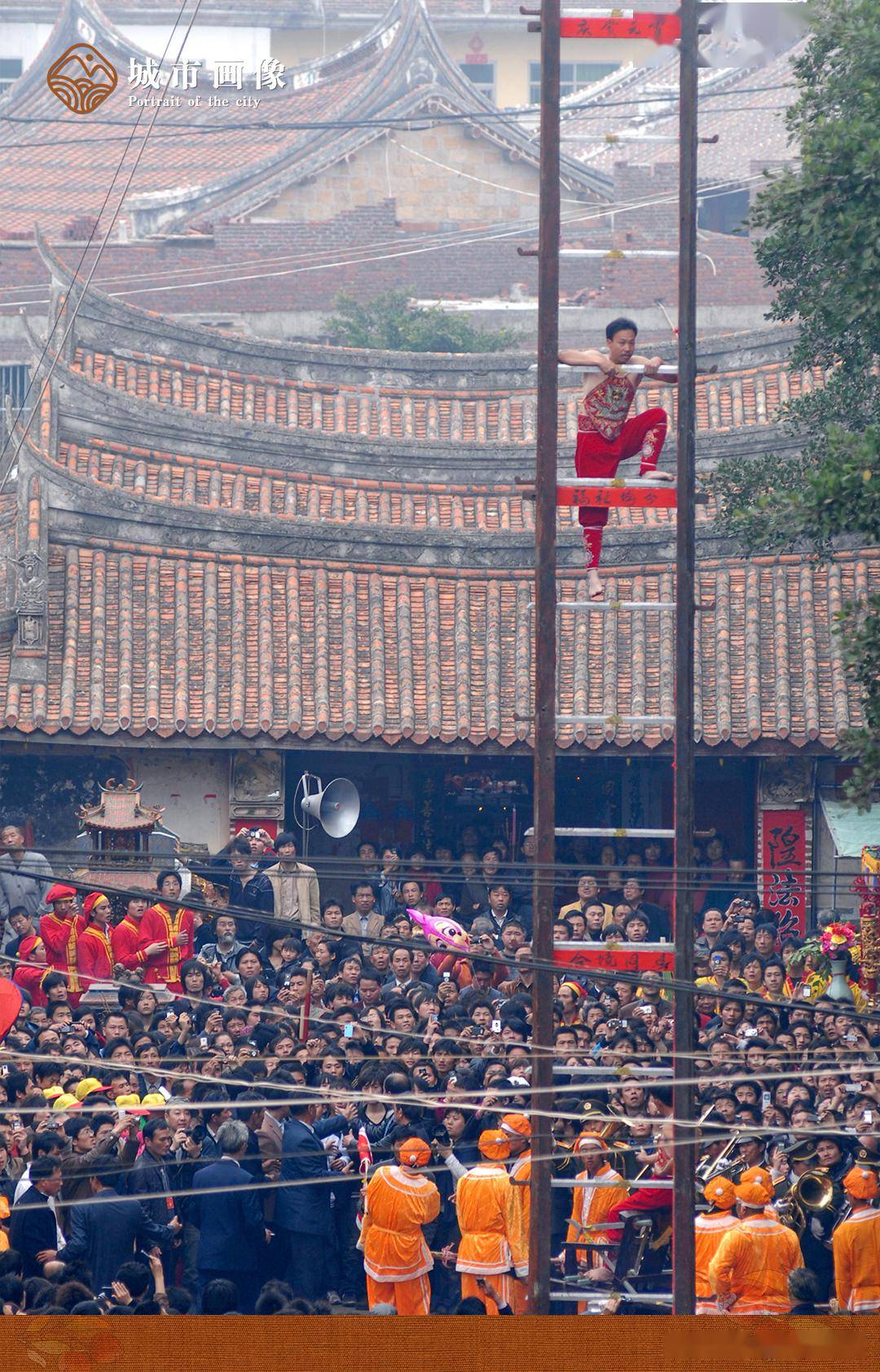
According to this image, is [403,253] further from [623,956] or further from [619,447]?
[619,447]

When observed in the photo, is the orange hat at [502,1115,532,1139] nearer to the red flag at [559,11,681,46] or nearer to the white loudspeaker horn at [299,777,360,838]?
the red flag at [559,11,681,46]

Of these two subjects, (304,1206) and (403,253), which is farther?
(403,253)

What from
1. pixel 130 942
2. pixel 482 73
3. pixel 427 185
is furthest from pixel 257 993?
pixel 482 73

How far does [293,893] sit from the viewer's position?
19016 mm

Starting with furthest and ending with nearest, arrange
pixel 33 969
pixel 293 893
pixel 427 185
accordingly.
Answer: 1. pixel 427 185
2. pixel 293 893
3. pixel 33 969

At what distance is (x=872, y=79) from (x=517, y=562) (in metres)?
11.1

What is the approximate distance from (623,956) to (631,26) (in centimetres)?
541

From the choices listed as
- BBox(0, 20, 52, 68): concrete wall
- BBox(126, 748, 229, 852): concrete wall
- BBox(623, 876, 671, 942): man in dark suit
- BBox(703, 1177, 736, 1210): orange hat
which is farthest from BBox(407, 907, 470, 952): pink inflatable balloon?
BBox(0, 20, 52, 68): concrete wall

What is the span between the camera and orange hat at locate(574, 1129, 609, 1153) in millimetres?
11672

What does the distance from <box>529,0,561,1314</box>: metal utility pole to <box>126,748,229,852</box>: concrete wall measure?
439 inches

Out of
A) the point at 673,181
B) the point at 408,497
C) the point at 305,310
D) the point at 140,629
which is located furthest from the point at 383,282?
the point at 140,629

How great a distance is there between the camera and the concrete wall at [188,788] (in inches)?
816

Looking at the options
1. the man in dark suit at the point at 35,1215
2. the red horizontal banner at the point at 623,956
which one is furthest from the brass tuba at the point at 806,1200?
the man in dark suit at the point at 35,1215

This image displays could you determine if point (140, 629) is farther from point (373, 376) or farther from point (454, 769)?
point (373, 376)
